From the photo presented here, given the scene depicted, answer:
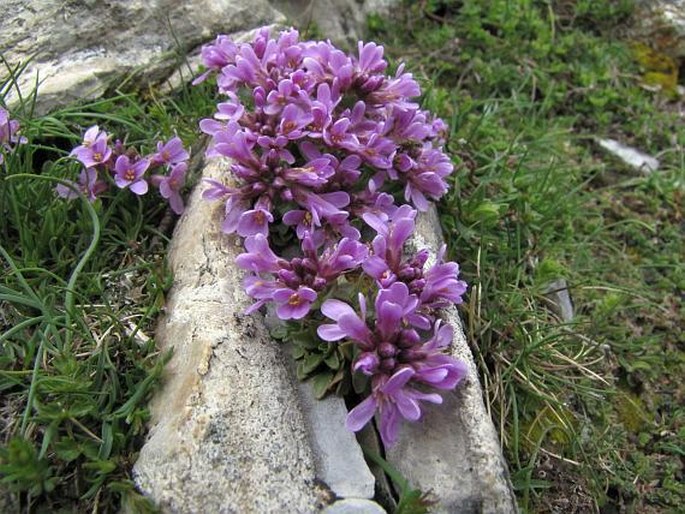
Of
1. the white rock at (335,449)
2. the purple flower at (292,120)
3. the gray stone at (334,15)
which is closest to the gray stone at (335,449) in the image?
the white rock at (335,449)

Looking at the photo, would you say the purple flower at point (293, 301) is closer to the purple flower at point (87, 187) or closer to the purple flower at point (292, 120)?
the purple flower at point (292, 120)

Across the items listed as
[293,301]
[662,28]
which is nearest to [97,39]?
[293,301]

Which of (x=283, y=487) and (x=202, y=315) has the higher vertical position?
(x=202, y=315)

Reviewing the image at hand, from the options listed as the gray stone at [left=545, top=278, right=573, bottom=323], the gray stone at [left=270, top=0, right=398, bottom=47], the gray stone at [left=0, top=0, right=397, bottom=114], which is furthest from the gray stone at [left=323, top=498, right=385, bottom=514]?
the gray stone at [left=270, top=0, right=398, bottom=47]

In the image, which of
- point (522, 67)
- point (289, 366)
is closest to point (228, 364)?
point (289, 366)

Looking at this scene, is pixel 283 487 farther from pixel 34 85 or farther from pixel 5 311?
pixel 34 85
